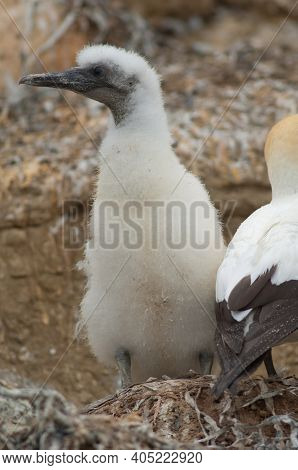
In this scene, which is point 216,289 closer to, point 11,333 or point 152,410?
point 152,410

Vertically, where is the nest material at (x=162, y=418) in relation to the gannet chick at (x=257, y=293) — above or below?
below

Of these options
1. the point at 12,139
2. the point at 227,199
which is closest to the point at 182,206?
the point at 227,199

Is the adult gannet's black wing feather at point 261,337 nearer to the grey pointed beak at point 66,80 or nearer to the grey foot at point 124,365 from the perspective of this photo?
the grey foot at point 124,365

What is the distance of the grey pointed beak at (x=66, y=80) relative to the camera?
22.5 feet

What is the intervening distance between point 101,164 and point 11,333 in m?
3.03

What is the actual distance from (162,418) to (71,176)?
4197mm

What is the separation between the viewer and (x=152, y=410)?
20.1 ft

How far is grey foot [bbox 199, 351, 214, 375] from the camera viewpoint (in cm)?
695

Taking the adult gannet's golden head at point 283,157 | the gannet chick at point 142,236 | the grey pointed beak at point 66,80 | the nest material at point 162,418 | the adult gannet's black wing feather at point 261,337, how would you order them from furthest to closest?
the grey pointed beak at point 66,80 < the adult gannet's golden head at point 283,157 < the gannet chick at point 142,236 < the adult gannet's black wing feather at point 261,337 < the nest material at point 162,418

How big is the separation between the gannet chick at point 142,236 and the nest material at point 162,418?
36cm

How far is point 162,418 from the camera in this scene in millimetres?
6023

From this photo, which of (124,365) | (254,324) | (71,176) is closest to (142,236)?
(124,365)

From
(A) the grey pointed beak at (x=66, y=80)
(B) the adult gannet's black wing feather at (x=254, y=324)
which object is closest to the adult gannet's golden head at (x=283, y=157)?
(B) the adult gannet's black wing feather at (x=254, y=324)

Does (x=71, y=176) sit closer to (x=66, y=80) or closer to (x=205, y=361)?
(x=66, y=80)
